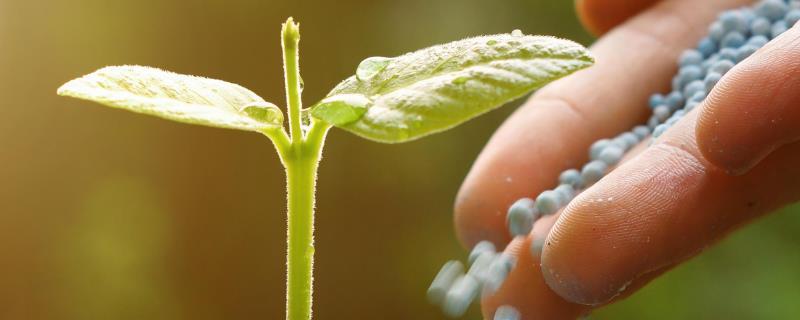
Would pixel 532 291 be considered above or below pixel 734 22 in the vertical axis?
below

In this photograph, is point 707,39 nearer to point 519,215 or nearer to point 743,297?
point 519,215

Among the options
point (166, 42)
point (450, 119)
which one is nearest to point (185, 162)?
point (166, 42)

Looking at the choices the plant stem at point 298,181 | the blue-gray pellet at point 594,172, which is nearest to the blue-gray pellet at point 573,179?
the blue-gray pellet at point 594,172

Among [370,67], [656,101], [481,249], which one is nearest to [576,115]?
[656,101]

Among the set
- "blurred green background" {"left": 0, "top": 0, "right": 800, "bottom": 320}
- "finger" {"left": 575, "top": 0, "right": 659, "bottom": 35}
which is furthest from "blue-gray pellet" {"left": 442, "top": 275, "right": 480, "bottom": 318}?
"blurred green background" {"left": 0, "top": 0, "right": 800, "bottom": 320}

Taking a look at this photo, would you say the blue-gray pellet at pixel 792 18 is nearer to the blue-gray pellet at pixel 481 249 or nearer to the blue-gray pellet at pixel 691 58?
the blue-gray pellet at pixel 691 58

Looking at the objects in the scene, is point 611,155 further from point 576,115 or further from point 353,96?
point 353,96
